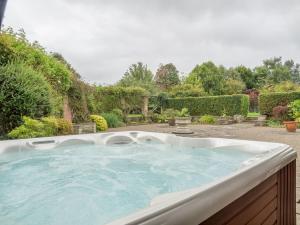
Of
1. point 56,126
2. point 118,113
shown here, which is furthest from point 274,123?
point 56,126

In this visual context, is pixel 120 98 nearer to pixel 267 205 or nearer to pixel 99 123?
pixel 99 123

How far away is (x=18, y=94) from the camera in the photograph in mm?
5672

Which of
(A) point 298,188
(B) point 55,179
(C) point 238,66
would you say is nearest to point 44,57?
(B) point 55,179

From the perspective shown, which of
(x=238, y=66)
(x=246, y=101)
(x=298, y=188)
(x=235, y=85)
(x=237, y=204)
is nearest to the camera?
(x=237, y=204)

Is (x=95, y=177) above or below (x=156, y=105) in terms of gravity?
below

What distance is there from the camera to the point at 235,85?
20.8 metres

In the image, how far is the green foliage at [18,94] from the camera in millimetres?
5582

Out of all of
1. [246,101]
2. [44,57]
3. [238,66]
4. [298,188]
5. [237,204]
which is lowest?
[298,188]

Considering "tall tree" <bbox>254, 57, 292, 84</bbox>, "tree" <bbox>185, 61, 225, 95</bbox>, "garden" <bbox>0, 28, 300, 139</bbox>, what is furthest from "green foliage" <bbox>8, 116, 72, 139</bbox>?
"tall tree" <bbox>254, 57, 292, 84</bbox>

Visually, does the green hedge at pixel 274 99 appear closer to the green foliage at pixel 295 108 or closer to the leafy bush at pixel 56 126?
the green foliage at pixel 295 108

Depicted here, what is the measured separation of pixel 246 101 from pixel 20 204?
45.5 ft

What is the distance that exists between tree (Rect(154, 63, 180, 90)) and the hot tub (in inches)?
772

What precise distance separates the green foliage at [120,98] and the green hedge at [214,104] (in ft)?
8.60

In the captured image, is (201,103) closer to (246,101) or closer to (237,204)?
(246,101)
